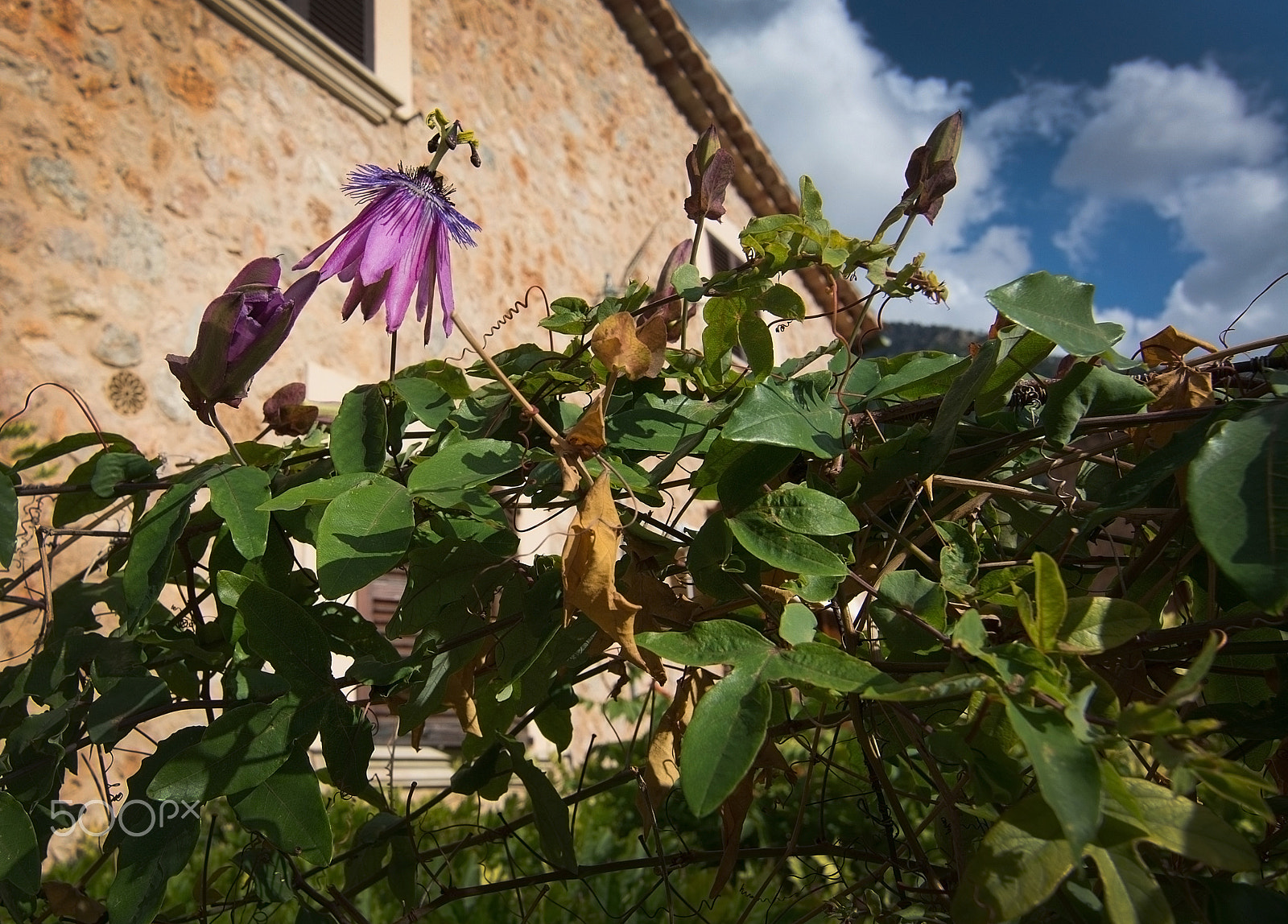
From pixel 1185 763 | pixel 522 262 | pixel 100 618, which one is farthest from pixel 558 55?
pixel 1185 763

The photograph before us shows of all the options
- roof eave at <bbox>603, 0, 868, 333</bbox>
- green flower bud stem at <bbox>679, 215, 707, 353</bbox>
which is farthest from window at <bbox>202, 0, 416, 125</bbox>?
green flower bud stem at <bbox>679, 215, 707, 353</bbox>

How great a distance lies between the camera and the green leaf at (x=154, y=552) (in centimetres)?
66

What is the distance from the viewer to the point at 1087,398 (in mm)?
598

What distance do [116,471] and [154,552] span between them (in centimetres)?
17

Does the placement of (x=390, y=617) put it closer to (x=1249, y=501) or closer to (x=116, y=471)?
(x=116, y=471)

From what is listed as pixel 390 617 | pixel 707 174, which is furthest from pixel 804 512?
pixel 390 617

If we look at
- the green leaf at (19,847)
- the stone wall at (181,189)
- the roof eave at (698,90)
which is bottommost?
the green leaf at (19,847)

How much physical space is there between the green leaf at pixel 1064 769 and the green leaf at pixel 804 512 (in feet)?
0.50

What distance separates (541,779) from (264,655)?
0.25 meters

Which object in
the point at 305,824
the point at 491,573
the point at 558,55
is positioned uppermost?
the point at 558,55

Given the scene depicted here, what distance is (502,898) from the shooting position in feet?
5.46

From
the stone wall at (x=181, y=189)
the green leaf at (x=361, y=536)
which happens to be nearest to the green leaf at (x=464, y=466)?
the green leaf at (x=361, y=536)

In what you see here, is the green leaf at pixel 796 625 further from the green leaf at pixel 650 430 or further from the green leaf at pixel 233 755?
the green leaf at pixel 233 755

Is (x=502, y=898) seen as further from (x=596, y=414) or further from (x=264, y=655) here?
(x=596, y=414)
